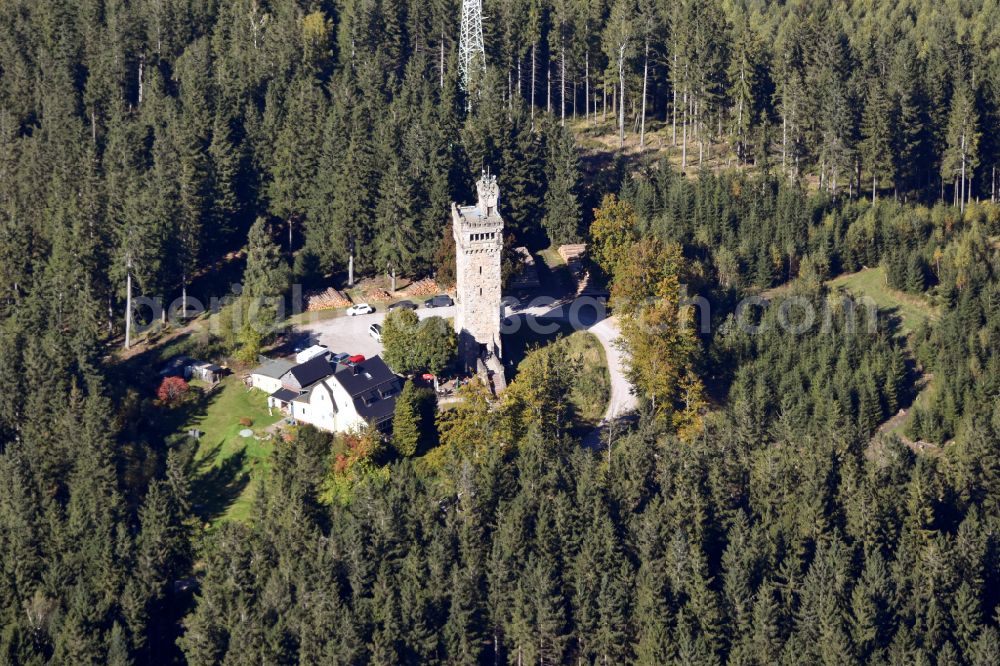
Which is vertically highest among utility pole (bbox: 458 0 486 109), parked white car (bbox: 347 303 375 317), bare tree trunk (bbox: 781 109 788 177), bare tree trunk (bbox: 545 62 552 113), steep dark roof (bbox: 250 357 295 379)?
utility pole (bbox: 458 0 486 109)

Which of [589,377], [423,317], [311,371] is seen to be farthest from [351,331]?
[589,377]

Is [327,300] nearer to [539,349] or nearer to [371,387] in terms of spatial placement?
[371,387]

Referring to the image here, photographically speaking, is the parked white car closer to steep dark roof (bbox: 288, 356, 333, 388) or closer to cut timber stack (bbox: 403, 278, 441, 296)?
cut timber stack (bbox: 403, 278, 441, 296)

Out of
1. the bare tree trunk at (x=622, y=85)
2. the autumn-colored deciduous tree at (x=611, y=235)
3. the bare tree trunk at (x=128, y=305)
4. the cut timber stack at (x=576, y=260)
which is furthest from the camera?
the bare tree trunk at (x=622, y=85)

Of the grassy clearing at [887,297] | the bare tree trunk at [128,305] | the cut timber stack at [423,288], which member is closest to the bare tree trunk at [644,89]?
the grassy clearing at [887,297]

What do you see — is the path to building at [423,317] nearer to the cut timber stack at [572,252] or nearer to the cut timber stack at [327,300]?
the cut timber stack at [327,300]

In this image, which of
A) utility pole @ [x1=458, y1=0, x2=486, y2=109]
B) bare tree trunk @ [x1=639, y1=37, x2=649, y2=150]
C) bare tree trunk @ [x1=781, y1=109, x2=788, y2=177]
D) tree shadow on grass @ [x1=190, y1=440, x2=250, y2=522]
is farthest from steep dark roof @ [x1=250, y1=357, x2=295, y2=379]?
bare tree trunk @ [x1=781, y1=109, x2=788, y2=177]
